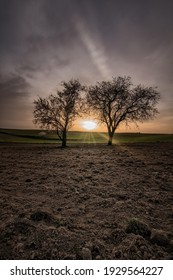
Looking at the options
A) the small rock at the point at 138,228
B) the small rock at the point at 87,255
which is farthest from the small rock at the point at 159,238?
the small rock at the point at 87,255

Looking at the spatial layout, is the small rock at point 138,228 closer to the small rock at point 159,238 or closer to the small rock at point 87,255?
the small rock at point 159,238

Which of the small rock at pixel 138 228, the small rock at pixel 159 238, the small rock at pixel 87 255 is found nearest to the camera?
the small rock at pixel 87 255

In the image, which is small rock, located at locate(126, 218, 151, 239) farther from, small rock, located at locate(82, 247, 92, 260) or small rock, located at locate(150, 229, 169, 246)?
small rock, located at locate(82, 247, 92, 260)

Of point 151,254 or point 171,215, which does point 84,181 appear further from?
point 151,254

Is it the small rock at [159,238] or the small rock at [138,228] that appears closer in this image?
the small rock at [159,238]

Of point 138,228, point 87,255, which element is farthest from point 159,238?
point 87,255

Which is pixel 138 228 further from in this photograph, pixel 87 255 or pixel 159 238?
pixel 87 255

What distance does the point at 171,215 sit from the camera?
4.01m

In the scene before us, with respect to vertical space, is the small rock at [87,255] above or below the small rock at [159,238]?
below

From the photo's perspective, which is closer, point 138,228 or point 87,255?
point 87,255

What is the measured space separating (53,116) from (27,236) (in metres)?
23.0

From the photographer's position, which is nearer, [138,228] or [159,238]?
[159,238]

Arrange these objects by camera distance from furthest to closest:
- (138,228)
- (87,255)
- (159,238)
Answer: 1. (138,228)
2. (159,238)
3. (87,255)

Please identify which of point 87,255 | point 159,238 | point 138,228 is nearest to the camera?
point 87,255
